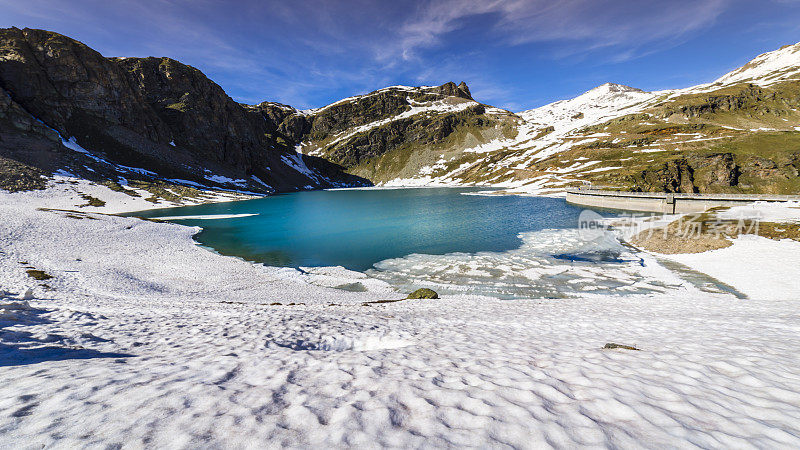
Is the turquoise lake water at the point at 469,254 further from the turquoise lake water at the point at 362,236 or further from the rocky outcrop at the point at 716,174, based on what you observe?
the rocky outcrop at the point at 716,174

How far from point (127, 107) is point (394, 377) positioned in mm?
176054

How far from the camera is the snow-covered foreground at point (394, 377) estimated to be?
3.43 metres

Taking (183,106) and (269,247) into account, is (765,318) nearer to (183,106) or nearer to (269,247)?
(269,247)

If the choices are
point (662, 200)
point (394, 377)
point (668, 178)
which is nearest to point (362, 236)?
point (394, 377)

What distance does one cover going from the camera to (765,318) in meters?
Answer: 11.0

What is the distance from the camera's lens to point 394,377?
5.42 m

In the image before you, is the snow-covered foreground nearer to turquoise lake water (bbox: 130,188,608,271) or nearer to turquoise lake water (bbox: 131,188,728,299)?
turquoise lake water (bbox: 131,188,728,299)

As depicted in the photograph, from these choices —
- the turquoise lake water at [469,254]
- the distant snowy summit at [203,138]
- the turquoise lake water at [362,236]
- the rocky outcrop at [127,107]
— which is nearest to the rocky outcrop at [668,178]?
the distant snowy summit at [203,138]

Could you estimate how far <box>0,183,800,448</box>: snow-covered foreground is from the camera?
135 inches

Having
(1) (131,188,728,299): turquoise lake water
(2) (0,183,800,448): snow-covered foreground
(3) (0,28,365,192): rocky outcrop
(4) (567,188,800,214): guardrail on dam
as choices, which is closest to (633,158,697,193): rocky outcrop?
(4) (567,188,800,214): guardrail on dam

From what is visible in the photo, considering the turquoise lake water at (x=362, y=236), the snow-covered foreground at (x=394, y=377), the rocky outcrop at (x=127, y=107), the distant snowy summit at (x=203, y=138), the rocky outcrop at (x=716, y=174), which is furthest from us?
the rocky outcrop at (x=127, y=107)

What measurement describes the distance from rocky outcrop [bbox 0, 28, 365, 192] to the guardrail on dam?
13781cm

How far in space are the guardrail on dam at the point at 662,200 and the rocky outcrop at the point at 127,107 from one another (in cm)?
13781

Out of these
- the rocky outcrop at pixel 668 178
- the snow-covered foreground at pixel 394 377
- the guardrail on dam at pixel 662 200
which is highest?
the rocky outcrop at pixel 668 178
